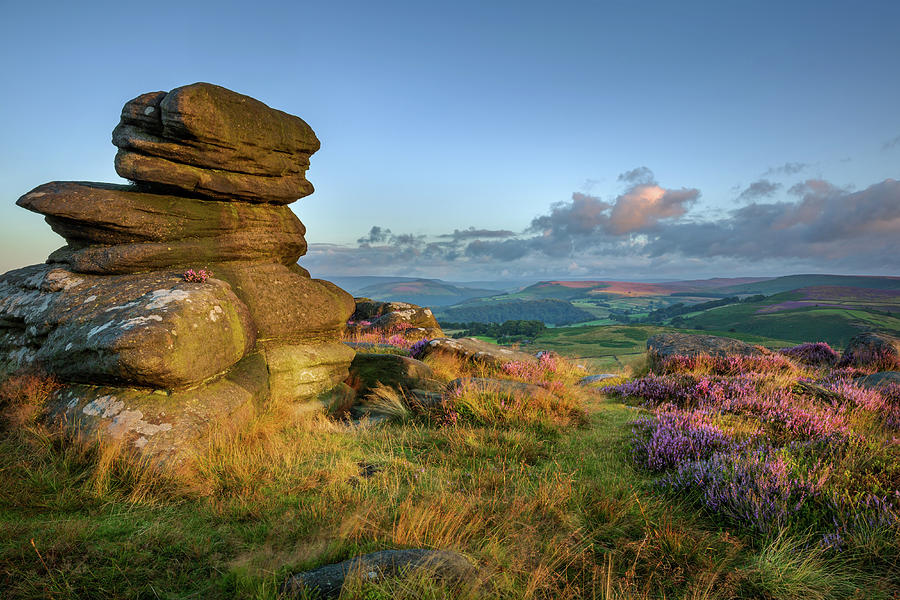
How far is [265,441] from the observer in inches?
258

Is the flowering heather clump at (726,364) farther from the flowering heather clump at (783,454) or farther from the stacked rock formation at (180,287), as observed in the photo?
the stacked rock formation at (180,287)

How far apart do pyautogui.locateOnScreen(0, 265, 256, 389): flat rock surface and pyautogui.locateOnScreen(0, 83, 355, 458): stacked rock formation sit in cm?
3

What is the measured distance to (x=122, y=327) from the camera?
629 centimetres

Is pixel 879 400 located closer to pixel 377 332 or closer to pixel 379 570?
pixel 379 570

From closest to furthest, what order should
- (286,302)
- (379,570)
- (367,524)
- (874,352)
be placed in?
(379,570), (367,524), (286,302), (874,352)

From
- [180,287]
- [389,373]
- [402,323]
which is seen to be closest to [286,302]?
[180,287]

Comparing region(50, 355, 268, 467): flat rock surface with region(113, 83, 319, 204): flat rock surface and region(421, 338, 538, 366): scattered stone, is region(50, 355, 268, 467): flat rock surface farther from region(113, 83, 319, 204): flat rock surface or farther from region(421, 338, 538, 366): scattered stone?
region(421, 338, 538, 366): scattered stone

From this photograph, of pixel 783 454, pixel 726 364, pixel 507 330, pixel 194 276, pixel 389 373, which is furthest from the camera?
pixel 507 330

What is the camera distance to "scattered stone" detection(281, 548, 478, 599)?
295 centimetres

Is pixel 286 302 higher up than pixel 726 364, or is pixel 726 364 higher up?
pixel 286 302

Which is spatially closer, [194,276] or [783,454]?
[783,454]

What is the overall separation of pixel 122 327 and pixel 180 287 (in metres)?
1.41

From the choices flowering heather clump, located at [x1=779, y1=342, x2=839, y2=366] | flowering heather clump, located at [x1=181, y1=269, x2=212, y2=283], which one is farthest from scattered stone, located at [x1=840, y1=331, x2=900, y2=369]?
flowering heather clump, located at [x1=181, y1=269, x2=212, y2=283]

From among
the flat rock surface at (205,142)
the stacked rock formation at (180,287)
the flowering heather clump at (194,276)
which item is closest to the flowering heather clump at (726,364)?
the stacked rock formation at (180,287)
